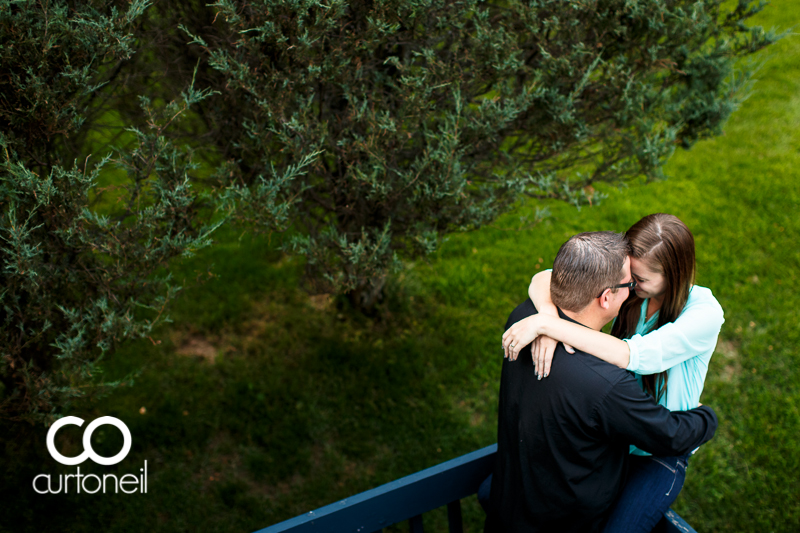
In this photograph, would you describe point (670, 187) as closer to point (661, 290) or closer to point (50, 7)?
point (661, 290)

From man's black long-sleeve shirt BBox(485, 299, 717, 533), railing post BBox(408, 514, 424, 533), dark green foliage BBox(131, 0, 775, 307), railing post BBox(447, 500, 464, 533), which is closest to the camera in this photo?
man's black long-sleeve shirt BBox(485, 299, 717, 533)

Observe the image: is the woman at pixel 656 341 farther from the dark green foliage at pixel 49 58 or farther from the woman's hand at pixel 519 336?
the dark green foliage at pixel 49 58

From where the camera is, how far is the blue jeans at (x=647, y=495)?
2.48m

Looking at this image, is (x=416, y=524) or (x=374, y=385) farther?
(x=374, y=385)

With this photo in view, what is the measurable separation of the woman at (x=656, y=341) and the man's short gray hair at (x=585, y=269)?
12cm

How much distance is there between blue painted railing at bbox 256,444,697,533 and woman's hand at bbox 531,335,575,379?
85 cm

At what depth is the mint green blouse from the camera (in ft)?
7.71

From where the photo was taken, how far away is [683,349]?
95.3 inches

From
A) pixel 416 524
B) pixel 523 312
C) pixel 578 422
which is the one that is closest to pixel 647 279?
pixel 523 312

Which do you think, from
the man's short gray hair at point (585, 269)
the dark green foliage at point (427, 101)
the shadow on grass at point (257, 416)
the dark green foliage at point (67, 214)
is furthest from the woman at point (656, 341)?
the shadow on grass at point (257, 416)

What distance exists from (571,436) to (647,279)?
0.93 meters

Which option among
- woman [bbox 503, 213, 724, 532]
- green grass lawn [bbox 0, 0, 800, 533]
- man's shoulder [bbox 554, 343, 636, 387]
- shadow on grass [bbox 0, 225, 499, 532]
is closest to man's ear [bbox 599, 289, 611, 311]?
woman [bbox 503, 213, 724, 532]

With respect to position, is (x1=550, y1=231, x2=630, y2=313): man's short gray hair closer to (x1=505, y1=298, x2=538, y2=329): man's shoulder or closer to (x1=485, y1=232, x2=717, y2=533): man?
(x1=485, y1=232, x2=717, y2=533): man

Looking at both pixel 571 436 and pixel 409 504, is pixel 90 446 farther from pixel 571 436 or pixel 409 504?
pixel 571 436
